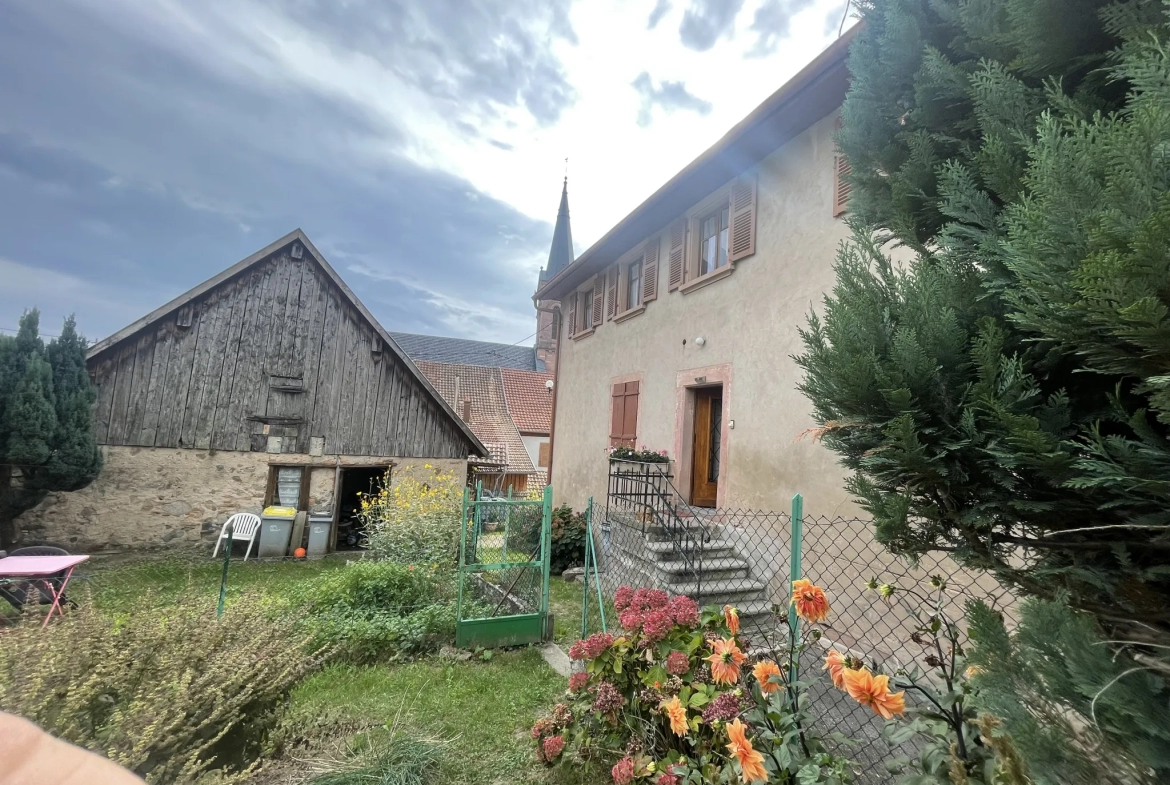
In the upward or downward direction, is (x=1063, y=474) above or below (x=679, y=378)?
below

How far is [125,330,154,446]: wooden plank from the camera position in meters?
9.48

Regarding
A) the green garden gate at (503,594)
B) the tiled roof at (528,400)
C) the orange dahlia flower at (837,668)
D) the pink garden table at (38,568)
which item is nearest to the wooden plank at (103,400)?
the pink garden table at (38,568)

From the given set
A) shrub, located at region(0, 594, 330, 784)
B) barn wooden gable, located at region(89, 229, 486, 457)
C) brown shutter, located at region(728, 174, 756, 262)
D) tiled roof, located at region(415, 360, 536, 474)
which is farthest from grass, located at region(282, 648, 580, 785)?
tiled roof, located at region(415, 360, 536, 474)

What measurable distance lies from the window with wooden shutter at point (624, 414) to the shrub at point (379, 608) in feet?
13.7

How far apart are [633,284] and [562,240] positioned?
90.6ft

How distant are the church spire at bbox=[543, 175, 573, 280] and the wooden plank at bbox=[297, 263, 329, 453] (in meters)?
25.7

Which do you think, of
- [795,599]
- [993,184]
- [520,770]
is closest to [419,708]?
[520,770]

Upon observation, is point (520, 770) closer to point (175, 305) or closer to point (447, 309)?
point (175, 305)

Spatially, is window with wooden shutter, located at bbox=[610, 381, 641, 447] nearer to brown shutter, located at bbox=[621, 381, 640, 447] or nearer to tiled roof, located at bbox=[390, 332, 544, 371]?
brown shutter, located at bbox=[621, 381, 640, 447]

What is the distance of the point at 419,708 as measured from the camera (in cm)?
366


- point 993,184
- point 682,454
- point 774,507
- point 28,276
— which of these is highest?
point 28,276

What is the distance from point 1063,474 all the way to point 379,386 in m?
11.7

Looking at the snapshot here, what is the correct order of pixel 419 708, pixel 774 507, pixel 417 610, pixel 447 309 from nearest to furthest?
1. pixel 419 708
2. pixel 417 610
3. pixel 774 507
4. pixel 447 309

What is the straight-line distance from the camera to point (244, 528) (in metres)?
9.94
